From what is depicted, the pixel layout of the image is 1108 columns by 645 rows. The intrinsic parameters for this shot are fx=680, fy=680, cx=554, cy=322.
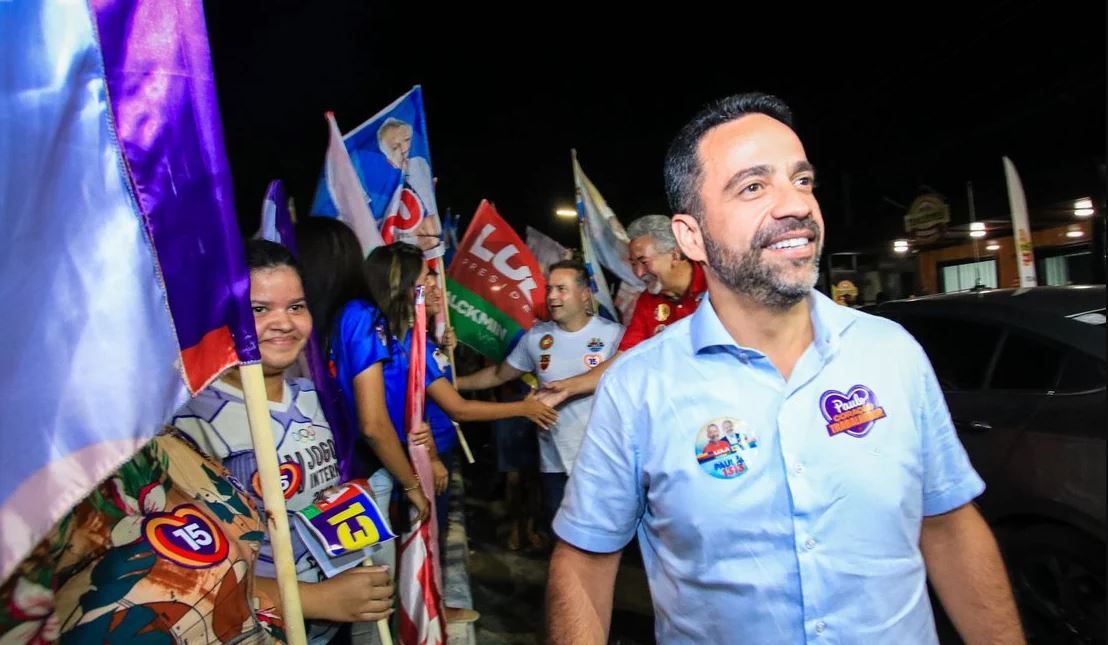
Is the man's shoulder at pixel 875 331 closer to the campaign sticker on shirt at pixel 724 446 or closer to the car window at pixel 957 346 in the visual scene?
the campaign sticker on shirt at pixel 724 446

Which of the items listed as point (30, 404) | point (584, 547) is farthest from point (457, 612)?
point (30, 404)

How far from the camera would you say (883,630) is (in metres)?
1.48

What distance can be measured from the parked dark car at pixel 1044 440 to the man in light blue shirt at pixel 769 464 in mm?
2108

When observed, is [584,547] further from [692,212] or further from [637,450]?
[692,212]

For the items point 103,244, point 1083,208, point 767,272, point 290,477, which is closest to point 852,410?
point 767,272

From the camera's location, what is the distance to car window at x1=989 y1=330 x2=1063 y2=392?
349cm

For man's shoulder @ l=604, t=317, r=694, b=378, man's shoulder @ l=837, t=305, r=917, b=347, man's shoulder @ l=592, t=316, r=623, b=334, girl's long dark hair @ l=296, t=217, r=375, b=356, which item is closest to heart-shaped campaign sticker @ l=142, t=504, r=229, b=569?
man's shoulder @ l=604, t=317, r=694, b=378

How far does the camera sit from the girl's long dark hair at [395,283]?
3.46 metres

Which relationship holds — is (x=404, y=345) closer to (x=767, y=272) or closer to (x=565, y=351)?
(x=565, y=351)

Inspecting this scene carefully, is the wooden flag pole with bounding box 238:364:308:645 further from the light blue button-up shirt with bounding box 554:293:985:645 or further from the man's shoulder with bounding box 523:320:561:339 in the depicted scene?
the man's shoulder with bounding box 523:320:561:339

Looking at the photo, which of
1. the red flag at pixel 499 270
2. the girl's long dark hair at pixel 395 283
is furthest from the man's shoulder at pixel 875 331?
the red flag at pixel 499 270

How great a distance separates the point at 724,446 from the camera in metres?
1.56

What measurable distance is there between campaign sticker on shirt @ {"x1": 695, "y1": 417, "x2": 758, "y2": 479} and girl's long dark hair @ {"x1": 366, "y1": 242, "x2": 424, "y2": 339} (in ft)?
7.09

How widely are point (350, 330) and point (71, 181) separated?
6.25 feet
